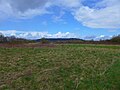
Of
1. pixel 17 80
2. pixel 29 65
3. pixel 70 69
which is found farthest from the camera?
pixel 29 65

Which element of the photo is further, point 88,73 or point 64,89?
point 88,73

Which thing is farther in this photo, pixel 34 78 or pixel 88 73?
pixel 88 73

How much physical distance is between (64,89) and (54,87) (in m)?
0.39

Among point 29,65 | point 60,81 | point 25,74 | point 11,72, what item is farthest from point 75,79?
point 29,65

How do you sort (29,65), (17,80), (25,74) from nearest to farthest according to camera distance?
(17,80) → (25,74) → (29,65)

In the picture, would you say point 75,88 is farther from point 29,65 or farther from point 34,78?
point 29,65

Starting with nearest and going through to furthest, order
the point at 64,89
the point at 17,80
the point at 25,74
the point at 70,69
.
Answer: the point at 64,89
the point at 17,80
the point at 25,74
the point at 70,69

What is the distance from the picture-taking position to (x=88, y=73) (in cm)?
1145

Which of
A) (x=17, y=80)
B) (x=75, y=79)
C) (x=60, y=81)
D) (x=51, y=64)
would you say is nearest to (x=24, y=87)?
(x=17, y=80)

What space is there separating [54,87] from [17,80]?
1.48 metres

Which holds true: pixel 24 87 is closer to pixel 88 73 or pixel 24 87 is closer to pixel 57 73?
pixel 57 73

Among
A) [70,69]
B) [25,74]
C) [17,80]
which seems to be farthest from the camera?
[70,69]

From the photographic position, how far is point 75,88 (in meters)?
8.98

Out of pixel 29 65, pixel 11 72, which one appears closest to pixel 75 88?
pixel 11 72
